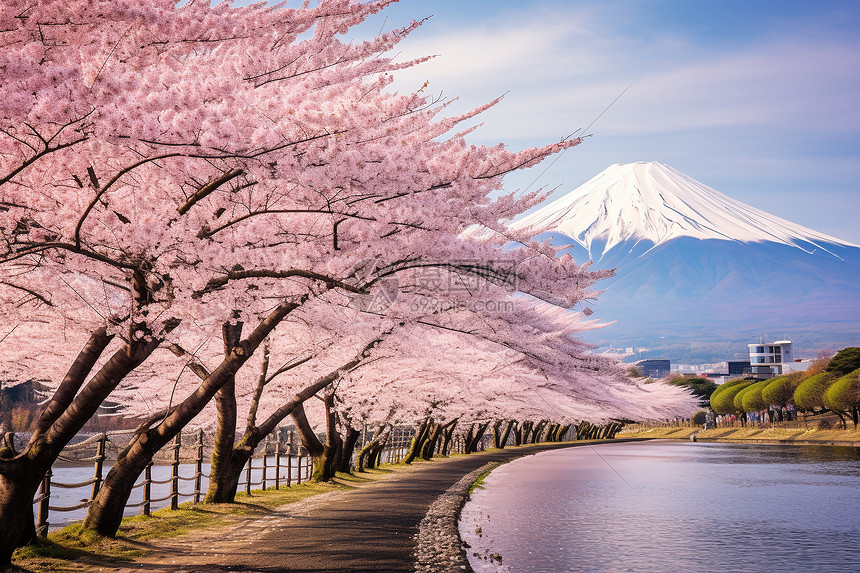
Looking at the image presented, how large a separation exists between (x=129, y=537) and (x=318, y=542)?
9.33ft

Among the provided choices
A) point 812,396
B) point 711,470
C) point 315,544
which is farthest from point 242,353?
point 812,396

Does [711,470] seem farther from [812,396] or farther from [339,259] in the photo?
[812,396]

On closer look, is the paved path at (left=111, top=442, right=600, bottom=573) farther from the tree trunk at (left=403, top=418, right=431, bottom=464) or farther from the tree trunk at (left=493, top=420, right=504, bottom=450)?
the tree trunk at (left=493, top=420, right=504, bottom=450)

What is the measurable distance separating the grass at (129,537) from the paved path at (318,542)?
47 centimetres

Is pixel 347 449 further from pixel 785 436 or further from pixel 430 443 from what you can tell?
pixel 785 436

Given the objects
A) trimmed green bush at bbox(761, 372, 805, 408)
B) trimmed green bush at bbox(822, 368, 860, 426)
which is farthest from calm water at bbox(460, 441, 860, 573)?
trimmed green bush at bbox(761, 372, 805, 408)

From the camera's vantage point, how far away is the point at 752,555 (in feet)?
39.7

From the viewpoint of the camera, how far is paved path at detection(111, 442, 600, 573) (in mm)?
8578

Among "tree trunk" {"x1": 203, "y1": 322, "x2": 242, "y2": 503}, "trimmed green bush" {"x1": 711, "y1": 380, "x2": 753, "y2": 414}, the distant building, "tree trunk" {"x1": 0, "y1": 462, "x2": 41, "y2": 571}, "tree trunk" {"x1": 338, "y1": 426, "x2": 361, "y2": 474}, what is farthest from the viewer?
the distant building

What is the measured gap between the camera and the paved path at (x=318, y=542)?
8578mm

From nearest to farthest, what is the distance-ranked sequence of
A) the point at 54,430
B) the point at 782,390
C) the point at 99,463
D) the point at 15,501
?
the point at 15,501, the point at 54,430, the point at 99,463, the point at 782,390

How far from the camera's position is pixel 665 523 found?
15695mm

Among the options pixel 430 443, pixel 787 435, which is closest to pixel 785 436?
pixel 787 435

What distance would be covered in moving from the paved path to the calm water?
4.14 feet
